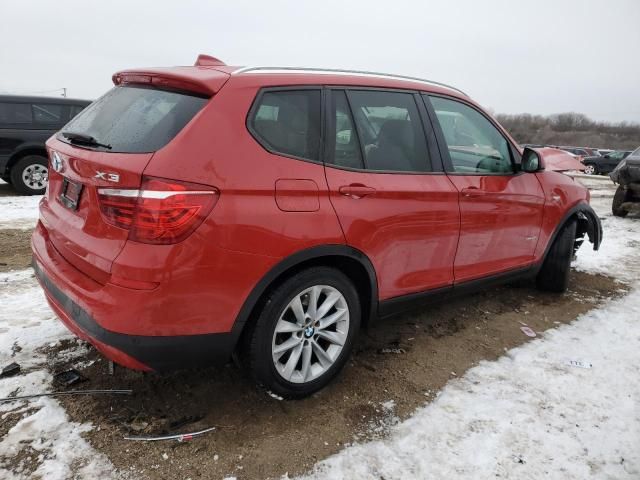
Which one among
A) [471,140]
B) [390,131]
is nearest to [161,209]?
[390,131]

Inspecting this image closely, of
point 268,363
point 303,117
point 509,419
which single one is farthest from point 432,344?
point 303,117

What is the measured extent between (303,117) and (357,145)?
0.38m

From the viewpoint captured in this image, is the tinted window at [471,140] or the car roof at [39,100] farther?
the car roof at [39,100]

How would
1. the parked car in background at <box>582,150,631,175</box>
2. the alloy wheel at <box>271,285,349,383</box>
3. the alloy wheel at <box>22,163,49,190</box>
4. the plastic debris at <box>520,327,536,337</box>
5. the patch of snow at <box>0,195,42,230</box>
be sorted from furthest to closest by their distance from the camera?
the parked car in background at <box>582,150,631,175</box>, the alloy wheel at <box>22,163,49,190</box>, the patch of snow at <box>0,195,42,230</box>, the plastic debris at <box>520,327,536,337</box>, the alloy wheel at <box>271,285,349,383</box>

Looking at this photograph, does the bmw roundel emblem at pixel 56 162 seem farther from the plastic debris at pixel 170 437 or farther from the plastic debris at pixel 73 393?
the plastic debris at pixel 170 437

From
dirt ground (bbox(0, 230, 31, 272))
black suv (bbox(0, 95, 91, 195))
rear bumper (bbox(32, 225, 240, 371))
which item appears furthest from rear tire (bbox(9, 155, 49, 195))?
rear bumper (bbox(32, 225, 240, 371))

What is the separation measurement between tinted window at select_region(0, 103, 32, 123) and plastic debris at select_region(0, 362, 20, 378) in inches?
284

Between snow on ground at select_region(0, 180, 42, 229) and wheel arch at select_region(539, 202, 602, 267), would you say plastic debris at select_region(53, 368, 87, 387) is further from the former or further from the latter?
snow on ground at select_region(0, 180, 42, 229)

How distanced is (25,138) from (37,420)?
758 cm

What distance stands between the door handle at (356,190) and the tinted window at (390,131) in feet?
0.51

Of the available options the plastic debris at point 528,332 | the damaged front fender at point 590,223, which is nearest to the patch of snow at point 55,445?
the plastic debris at point 528,332

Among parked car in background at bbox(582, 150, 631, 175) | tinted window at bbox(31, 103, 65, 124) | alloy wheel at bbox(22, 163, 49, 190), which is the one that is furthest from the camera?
parked car in background at bbox(582, 150, 631, 175)

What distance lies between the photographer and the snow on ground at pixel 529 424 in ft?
7.28

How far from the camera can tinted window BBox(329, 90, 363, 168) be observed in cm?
261
